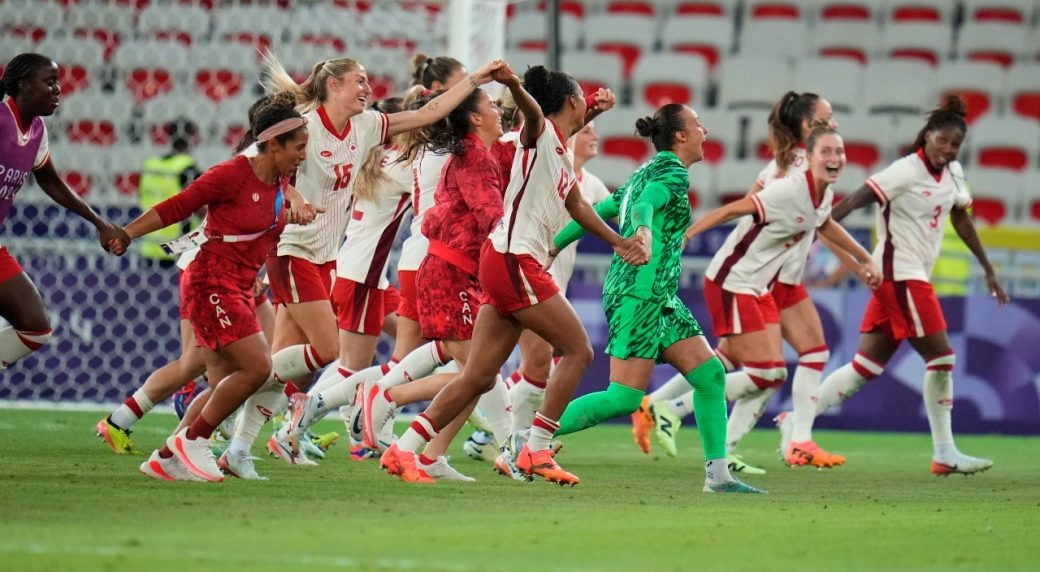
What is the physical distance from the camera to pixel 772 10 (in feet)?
69.3

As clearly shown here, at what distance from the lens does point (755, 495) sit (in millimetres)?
7680

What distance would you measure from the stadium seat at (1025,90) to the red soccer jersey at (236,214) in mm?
14558

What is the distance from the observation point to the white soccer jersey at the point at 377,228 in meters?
9.60

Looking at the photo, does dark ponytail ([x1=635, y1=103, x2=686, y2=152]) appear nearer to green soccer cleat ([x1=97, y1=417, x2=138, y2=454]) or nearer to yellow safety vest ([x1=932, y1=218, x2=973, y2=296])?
green soccer cleat ([x1=97, y1=417, x2=138, y2=454])

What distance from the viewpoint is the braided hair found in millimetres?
7816

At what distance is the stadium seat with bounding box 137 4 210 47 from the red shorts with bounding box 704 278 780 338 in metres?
7.46

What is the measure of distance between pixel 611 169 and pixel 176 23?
5.12 metres

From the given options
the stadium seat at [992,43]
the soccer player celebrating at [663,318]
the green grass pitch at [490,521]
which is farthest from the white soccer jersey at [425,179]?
the stadium seat at [992,43]

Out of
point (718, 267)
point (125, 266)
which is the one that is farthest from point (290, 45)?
point (718, 267)

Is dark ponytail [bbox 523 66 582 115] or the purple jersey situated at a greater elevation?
dark ponytail [bbox 523 66 582 115]

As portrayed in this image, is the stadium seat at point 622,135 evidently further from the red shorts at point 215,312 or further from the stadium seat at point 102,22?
the red shorts at point 215,312

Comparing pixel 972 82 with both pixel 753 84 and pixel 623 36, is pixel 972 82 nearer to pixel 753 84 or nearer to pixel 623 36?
pixel 753 84

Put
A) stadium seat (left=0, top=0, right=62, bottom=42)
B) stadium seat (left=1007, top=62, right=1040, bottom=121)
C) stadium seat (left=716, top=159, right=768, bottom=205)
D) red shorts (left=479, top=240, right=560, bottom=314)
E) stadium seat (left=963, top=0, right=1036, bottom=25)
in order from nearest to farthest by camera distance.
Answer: red shorts (left=479, top=240, right=560, bottom=314) < stadium seat (left=0, top=0, right=62, bottom=42) < stadium seat (left=716, top=159, right=768, bottom=205) < stadium seat (left=1007, top=62, right=1040, bottom=121) < stadium seat (left=963, top=0, right=1036, bottom=25)

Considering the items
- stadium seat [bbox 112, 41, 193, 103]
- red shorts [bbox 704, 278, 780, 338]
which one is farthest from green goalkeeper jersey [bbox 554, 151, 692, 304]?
stadium seat [bbox 112, 41, 193, 103]
